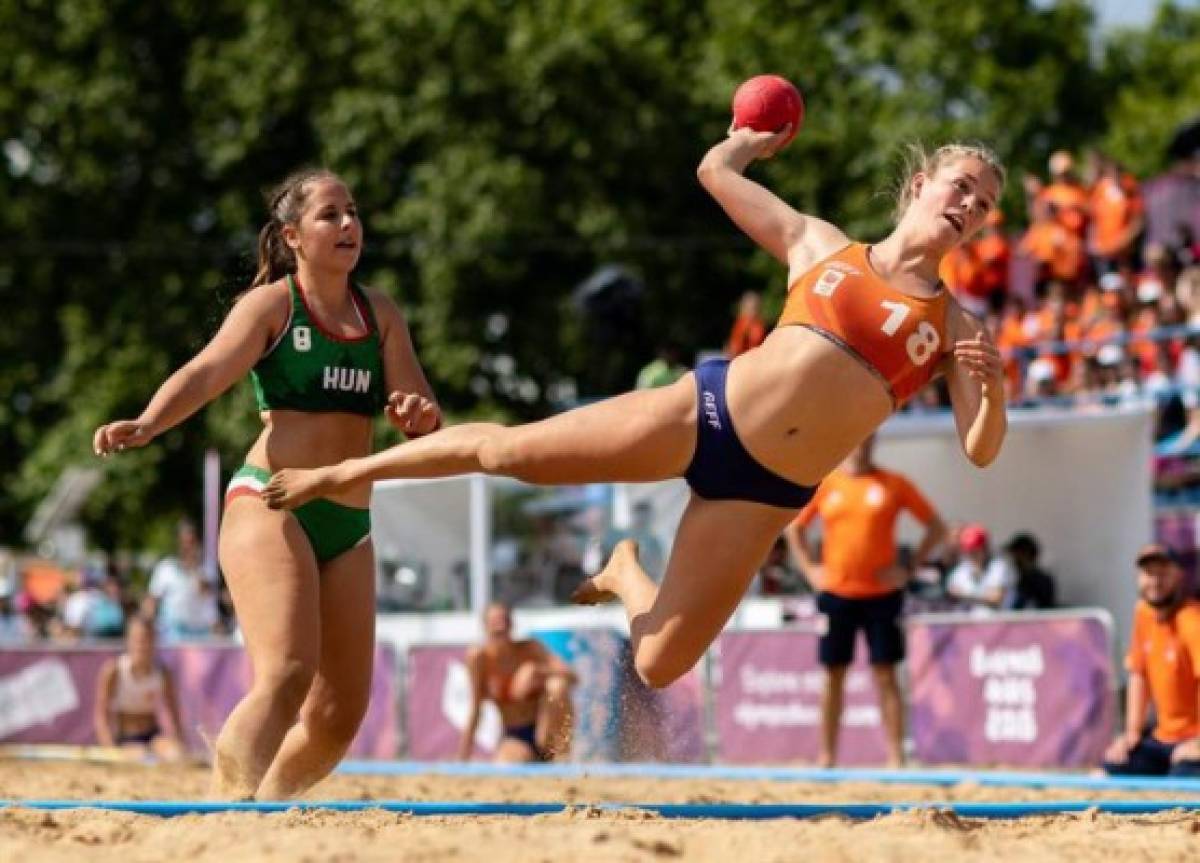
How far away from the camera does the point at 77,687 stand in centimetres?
1917

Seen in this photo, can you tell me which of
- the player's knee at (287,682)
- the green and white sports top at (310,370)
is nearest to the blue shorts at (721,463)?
the green and white sports top at (310,370)

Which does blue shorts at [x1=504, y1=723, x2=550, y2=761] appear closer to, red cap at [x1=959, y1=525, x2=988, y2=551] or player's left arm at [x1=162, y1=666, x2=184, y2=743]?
player's left arm at [x1=162, y1=666, x2=184, y2=743]

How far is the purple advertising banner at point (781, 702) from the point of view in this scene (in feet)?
49.7

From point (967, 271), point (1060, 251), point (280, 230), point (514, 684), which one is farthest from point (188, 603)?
→ point (280, 230)

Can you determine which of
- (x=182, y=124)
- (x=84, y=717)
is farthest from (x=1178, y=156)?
(x=182, y=124)

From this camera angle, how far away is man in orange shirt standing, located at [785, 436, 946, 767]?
12.9 m

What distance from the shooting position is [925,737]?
14.8 metres

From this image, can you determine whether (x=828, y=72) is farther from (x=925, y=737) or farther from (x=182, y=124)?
(x=925, y=737)

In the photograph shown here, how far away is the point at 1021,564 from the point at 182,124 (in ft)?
69.6

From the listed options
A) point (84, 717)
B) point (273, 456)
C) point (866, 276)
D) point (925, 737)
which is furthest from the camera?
point (84, 717)

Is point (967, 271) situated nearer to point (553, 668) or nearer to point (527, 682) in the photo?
point (553, 668)

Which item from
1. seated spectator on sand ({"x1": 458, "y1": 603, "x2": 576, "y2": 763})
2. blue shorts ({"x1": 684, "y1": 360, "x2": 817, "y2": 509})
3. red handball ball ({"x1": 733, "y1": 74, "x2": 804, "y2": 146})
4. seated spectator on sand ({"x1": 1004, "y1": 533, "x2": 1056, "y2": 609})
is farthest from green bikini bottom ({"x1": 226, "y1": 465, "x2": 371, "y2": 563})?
seated spectator on sand ({"x1": 1004, "y1": 533, "x2": 1056, "y2": 609})

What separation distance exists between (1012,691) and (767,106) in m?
7.91

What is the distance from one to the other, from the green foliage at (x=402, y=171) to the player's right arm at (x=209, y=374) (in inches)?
958
